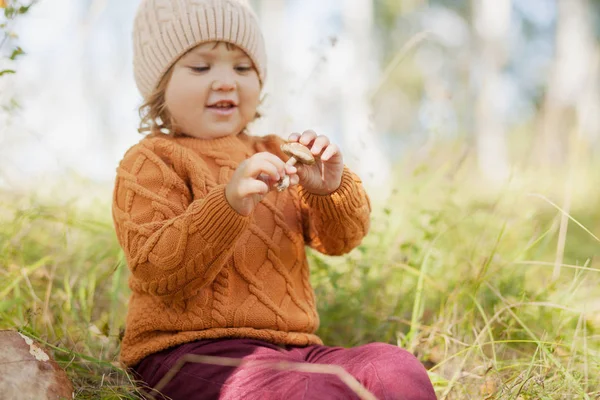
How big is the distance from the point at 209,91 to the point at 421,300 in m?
1.00

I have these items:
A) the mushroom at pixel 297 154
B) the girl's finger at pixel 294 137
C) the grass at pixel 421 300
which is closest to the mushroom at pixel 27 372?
the grass at pixel 421 300

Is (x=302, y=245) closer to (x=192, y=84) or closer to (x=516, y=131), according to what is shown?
(x=192, y=84)

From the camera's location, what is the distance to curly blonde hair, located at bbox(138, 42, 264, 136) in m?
1.88

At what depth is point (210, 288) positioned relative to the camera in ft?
5.55

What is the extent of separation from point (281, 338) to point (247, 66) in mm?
756

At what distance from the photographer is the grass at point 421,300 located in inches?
70.2

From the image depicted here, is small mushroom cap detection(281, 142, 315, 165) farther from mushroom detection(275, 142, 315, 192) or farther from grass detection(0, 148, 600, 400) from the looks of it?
grass detection(0, 148, 600, 400)

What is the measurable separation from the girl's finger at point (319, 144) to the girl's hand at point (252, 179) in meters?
0.10

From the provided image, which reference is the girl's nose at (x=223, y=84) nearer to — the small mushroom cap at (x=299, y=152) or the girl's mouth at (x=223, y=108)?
the girl's mouth at (x=223, y=108)

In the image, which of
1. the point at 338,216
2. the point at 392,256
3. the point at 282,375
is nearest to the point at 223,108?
the point at 338,216

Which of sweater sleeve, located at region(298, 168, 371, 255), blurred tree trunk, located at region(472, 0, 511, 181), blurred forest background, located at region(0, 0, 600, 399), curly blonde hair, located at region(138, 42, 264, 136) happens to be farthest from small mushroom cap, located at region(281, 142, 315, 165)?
blurred tree trunk, located at region(472, 0, 511, 181)

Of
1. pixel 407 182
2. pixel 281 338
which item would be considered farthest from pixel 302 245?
pixel 407 182

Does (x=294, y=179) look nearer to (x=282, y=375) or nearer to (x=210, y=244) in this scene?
(x=210, y=244)

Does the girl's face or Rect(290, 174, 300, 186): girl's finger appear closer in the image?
Rect(290, 174, 300, 186): girl's finger
